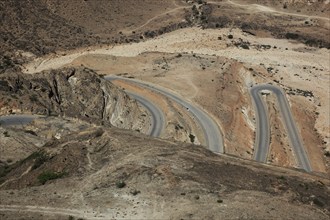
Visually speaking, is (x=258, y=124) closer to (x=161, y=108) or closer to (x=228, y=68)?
(x=228, y=68)

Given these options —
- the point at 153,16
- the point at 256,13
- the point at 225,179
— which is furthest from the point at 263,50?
the point at 225,179

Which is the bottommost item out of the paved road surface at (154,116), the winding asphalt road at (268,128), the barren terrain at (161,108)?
the winding asphalt road at (268,128)

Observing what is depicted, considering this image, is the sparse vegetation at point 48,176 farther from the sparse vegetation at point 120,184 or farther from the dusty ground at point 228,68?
the dusty ground at point 228,68

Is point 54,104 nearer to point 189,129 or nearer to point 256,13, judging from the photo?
point 189,129

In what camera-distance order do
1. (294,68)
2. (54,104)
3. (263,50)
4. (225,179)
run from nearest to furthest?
1. (225,179)
2. (54,104)
3. (294,68)
4. (263,50)

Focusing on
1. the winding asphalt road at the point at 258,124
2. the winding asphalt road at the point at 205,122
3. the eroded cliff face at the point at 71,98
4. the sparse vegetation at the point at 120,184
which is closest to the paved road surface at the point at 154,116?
the winding asphalt road at the point at 258,124

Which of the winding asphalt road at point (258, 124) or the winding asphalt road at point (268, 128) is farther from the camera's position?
the winding asphalt road at point (268, 128)

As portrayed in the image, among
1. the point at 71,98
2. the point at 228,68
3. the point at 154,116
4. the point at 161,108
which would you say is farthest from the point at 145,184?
the point at 228,68
